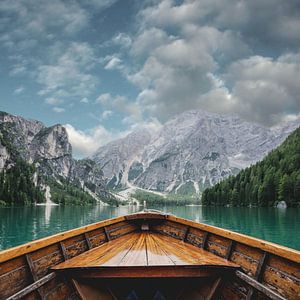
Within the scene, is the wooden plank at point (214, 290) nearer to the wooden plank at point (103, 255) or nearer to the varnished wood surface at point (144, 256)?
the varnished wood surface at point (144, 256)

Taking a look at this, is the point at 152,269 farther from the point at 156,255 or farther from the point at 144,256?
the point at 156,255

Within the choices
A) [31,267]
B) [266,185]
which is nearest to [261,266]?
[31,267]

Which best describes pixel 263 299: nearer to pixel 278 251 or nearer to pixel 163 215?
pixel 278 251

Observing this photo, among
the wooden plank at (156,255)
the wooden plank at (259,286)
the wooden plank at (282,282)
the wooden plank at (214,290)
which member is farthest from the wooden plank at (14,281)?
the wooden plank at (282,282)

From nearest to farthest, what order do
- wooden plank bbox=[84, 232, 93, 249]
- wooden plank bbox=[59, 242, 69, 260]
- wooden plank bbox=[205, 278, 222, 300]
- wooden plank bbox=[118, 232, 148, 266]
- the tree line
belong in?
wooden plank bbox=[205, 278, 222, 300] < wooden plank bbox=[118, 232, 148, 266] < wooden plank bbox=[59, 242, 69, 260] < wooden plank bbox=[84, 232, 93, 249] < the tree line

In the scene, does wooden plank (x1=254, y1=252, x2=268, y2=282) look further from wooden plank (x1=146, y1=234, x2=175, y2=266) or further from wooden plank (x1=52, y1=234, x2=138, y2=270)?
wooden plank (x1=52, y1=234, x2=138, y2=270)

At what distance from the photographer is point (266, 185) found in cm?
10988

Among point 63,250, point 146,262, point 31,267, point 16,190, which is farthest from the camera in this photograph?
point 16,190

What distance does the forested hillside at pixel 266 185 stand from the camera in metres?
99.2

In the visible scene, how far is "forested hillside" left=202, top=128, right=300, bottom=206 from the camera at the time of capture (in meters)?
99.2

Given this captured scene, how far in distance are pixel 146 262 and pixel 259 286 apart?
2827 millimetres

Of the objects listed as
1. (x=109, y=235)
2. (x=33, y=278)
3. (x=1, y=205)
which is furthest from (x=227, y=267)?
(x=1, y=205)

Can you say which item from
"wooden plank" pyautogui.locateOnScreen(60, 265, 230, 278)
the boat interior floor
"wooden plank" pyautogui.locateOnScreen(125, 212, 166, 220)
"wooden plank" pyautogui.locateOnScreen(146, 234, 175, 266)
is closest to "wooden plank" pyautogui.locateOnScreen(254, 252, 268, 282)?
the boat interior floor

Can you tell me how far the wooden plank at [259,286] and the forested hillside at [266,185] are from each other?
101853 millimetres
